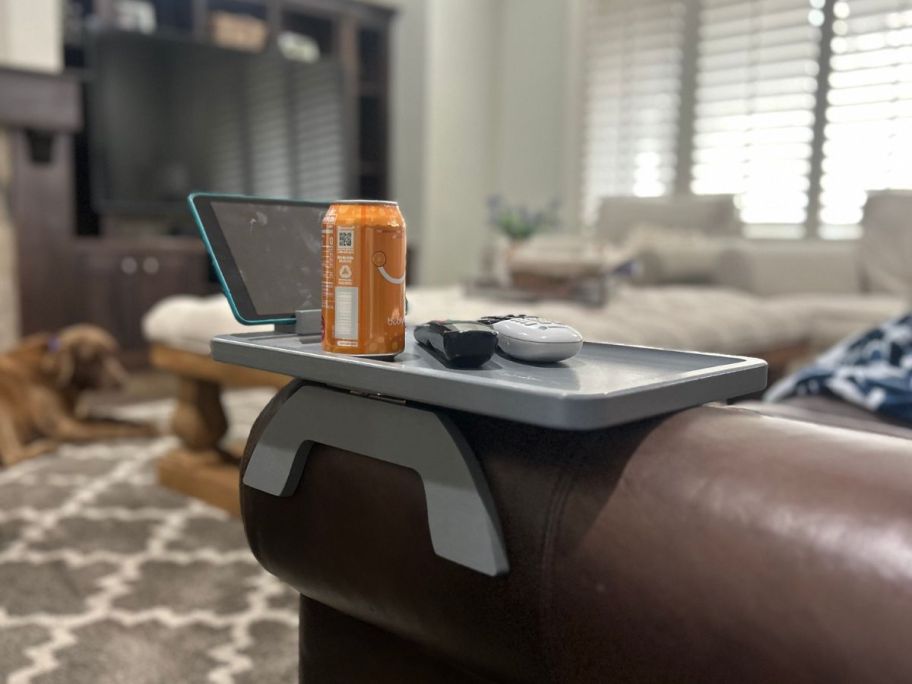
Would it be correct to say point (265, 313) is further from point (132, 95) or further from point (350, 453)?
point (132, 95)

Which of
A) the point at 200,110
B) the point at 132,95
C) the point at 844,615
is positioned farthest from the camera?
the point at 200,110

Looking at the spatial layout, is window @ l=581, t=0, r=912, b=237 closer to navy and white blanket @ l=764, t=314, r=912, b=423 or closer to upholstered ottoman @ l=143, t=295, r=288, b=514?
navy and white blanket @ l=764, t=314, r=912, b=423

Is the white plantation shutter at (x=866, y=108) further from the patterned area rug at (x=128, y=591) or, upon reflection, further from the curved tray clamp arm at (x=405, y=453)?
the curved tray clamp arm at (x=405, y=453)

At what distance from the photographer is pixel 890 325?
151 centimetres

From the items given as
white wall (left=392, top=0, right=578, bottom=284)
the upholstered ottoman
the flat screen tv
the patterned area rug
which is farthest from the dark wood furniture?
white wall (left=392, top=0, right=578, bottom=284)

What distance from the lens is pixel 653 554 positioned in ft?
1.47

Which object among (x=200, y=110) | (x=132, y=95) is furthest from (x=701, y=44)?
(x=132, y=95)

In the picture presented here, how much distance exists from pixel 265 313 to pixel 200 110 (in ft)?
12.0

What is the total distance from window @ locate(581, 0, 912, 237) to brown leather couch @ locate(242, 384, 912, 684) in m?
3.62

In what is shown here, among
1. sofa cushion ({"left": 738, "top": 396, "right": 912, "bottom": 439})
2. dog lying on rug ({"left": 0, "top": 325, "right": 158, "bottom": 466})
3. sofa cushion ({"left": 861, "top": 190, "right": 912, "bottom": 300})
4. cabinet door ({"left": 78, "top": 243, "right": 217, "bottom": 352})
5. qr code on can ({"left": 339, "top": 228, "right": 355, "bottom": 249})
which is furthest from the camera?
cabinet door ({"left": 78, "top": 243, "right": 217, "bottom": 352})

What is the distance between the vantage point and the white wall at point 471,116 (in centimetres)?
478

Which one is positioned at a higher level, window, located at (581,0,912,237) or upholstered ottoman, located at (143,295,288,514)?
window, located at (581,0,912,237)

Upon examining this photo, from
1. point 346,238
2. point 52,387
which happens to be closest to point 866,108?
point 52,387

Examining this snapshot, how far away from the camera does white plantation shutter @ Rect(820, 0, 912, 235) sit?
139 inches
